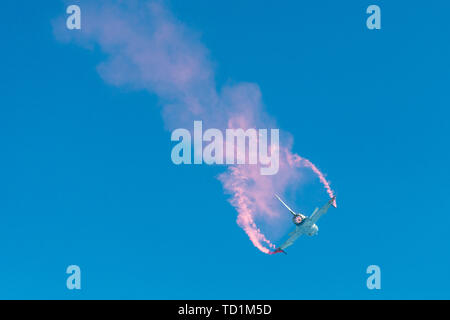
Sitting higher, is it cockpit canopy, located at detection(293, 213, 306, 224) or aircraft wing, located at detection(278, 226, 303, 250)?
cockpit canopy, located at detection(293, 213, 306, 224)

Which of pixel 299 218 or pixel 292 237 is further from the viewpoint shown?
pixel 292 237

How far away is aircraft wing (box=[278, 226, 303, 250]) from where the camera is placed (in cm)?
15562

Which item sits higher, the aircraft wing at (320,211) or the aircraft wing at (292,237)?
the aircraft wing at (320,211)

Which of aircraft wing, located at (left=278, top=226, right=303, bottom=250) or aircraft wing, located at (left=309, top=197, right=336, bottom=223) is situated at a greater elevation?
aircraft wing, located at (left=309, top=197, right=336, bottom=223)

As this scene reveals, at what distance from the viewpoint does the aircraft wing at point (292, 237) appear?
511ft

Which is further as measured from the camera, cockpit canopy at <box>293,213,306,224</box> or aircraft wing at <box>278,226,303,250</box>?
aircraft wing at <box>278,226,303,250</box>

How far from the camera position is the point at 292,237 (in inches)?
6265

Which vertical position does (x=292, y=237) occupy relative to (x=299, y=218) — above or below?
below

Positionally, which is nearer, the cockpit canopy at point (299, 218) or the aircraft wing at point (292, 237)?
the cockpit canopy at point (299, 218)
